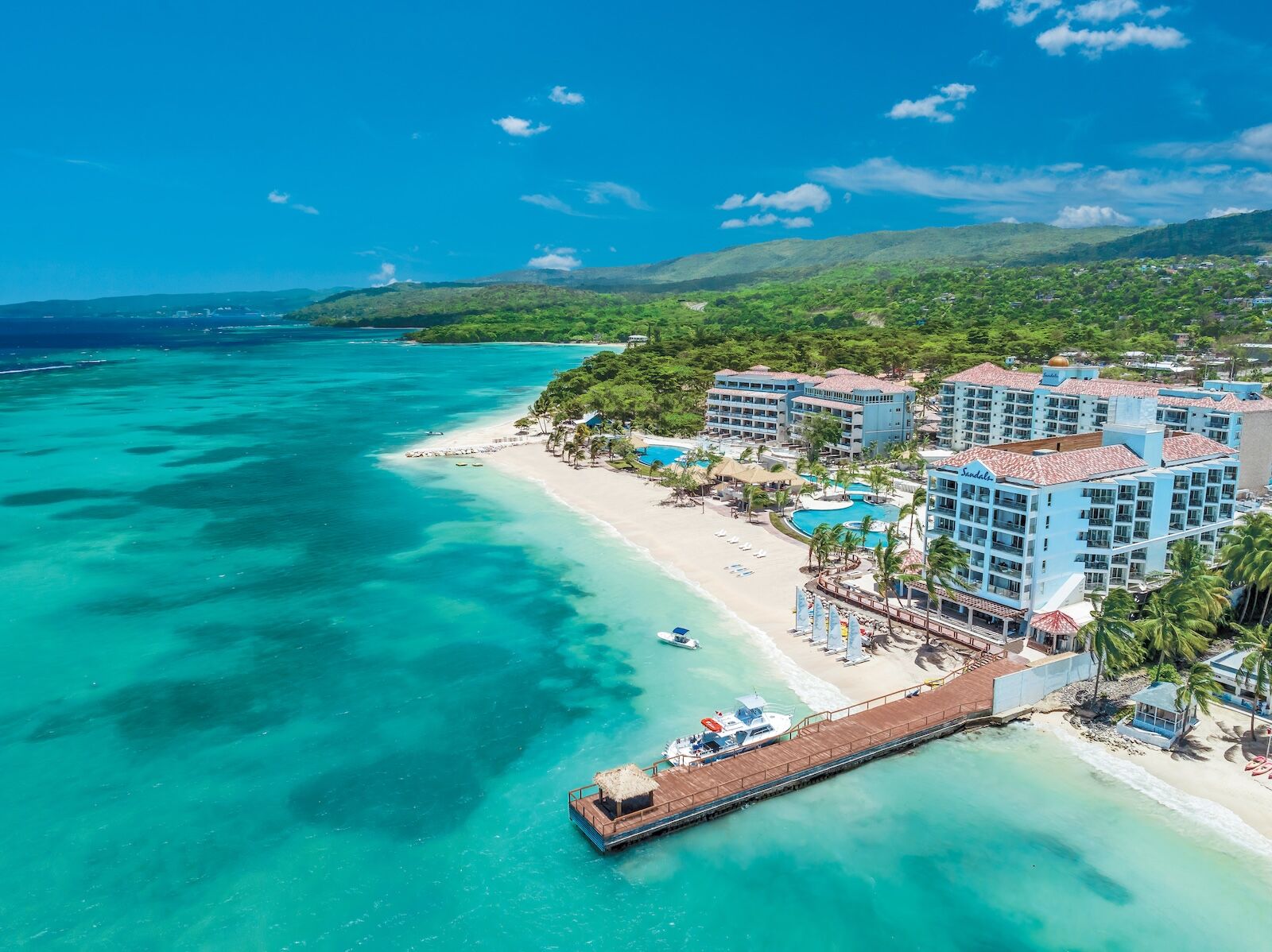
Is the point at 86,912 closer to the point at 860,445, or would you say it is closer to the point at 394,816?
the point at 394,816

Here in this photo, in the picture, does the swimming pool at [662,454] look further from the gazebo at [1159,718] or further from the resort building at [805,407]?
the gazebo at [1159,718]

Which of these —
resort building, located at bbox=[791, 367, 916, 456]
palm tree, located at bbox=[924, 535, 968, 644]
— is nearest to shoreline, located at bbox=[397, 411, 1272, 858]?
palm tree, located at bbox=[924, 535, 968, 644]

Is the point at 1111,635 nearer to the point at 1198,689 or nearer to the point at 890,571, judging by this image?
the point at 1198,689

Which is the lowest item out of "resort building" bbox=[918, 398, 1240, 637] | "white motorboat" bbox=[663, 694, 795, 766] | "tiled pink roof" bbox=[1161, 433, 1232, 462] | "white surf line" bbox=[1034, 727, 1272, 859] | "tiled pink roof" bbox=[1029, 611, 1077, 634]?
"white surf line" bbox=[1034, 727, 1272, 859]

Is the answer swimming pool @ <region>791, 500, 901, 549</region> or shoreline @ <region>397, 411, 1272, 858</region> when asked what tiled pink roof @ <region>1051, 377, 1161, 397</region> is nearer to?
swimming pool @ <region>791, 500, 901, 549</region>

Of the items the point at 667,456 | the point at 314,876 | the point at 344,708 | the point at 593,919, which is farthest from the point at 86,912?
the point at 667,456

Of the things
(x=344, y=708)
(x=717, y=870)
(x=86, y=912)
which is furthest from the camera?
(x=344, y=708)
